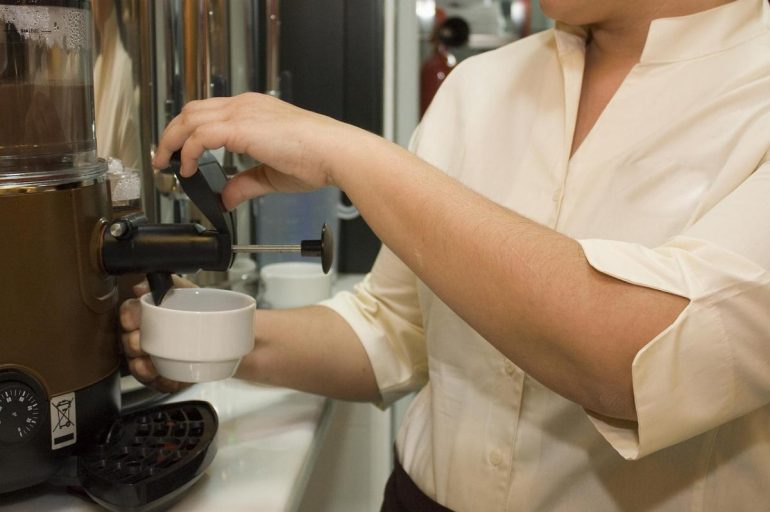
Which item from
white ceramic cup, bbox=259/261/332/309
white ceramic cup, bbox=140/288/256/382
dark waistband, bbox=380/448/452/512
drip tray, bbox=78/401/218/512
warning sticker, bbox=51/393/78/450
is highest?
white ceramic cup, bbox=140/288/256/382

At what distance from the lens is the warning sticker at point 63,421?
0.67 m

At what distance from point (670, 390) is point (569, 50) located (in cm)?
42

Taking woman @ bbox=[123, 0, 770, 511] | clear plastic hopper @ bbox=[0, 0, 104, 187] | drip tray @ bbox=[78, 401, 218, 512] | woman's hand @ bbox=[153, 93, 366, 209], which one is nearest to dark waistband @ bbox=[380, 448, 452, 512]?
woman @ bbox=[123, 0, 770, 511]

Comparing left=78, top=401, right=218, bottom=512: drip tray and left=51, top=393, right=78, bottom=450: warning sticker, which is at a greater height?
left=51, top=393, right=78, bottom=450: warning sticker

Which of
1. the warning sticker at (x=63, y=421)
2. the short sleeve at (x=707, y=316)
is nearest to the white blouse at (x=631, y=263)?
the short sleeve at (x=707, y=316)

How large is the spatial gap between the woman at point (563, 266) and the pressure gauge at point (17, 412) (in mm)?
139

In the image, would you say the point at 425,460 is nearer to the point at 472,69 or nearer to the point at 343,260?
the point at 472,69

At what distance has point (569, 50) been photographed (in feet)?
3.03

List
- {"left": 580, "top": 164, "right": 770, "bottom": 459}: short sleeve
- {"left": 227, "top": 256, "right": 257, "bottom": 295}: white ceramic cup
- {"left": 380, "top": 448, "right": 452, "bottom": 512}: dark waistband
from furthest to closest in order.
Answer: {"left": 227, "top": 256, "right": 257, "bottom": 295}: white ceramic cup
{"left": 380, "top": 448, "right": 452, "bottom": 512}: dark waistband
{"left": 580, "top": 164, "right": 770, "bottom": 459}: short sleeve

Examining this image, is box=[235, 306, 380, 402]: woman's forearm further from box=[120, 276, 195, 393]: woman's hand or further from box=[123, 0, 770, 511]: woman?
box=[120, 276, 195, 393]: woman's hand

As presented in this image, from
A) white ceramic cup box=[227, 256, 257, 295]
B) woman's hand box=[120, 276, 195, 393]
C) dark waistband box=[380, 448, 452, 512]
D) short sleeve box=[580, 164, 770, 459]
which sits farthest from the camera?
white ceramic cup box=[227, 256, 257, 295]

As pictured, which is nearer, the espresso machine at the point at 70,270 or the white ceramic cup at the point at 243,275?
the espresso machine at the point at 70,270

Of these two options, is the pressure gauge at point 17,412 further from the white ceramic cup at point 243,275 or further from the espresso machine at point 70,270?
the white ceramic cup at point 243,275

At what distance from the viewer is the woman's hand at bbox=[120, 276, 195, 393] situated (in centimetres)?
78
